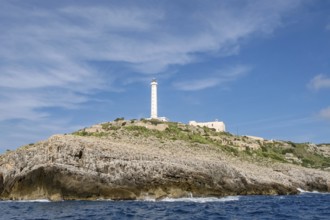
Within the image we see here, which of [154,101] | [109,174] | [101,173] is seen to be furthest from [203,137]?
[101,173]

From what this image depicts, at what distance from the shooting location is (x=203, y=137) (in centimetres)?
9462

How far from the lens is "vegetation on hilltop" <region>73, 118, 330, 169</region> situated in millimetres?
79688

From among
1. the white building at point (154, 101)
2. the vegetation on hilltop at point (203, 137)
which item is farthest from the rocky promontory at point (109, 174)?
the white building at point (154, 101)

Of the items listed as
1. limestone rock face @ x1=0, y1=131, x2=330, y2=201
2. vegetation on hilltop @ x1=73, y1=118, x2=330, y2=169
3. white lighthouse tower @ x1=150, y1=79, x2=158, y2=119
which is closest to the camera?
limestone rock face @ x1=0, y1=131, x2=330, y2=201

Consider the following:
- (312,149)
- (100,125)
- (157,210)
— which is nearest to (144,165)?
(157,210)

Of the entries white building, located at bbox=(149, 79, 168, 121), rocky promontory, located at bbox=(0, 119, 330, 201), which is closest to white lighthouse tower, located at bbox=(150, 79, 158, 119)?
white building, located at bbox=(149, 79, 168, 121)

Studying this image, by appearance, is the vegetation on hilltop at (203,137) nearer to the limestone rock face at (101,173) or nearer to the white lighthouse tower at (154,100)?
the white lighthouse tower at (154,100)

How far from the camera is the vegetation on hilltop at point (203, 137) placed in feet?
261

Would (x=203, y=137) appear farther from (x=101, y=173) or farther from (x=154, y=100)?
(x=101, y=173)

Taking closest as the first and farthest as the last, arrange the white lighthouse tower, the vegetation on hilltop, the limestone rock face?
the limestone rock face → the vegetation on hilltop → the white lighthouse tower

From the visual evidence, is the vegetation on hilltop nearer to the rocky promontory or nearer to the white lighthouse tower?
the white lighthouse tower

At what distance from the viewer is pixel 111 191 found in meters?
50.1

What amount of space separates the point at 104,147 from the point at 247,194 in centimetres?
2230

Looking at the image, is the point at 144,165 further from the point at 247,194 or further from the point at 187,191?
the point at 247,194
